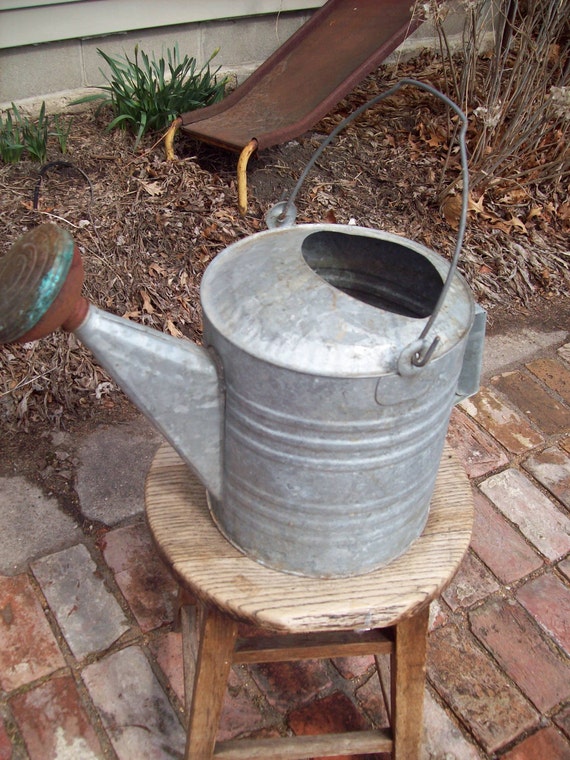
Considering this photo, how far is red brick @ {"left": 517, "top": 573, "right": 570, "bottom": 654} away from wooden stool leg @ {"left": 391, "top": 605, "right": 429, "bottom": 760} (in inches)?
23.4

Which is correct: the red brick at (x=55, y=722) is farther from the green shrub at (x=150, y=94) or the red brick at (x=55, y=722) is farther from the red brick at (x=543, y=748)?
the green shrub at (x=150, y=94)

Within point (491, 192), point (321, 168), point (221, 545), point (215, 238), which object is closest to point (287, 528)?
point (221, 545)

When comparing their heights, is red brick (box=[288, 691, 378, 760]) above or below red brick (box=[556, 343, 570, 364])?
below

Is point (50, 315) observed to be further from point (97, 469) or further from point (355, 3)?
point (355, 3)

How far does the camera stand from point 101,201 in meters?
2.96

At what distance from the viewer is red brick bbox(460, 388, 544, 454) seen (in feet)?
8.50

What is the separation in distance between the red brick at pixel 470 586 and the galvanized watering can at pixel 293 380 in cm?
77

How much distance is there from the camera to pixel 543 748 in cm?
171

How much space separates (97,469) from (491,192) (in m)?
2.50

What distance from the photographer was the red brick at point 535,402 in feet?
8.83

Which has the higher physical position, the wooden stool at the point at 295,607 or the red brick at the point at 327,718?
the wooden stool at the point at 295,607

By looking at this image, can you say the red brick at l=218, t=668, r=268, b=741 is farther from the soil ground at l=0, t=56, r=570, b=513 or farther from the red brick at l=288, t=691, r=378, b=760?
the soil ground at l=0, t=56, r=570, b=513

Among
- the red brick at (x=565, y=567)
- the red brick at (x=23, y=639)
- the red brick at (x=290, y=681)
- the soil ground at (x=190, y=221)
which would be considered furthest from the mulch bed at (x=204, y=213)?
the red brick at (x=565, y=567)

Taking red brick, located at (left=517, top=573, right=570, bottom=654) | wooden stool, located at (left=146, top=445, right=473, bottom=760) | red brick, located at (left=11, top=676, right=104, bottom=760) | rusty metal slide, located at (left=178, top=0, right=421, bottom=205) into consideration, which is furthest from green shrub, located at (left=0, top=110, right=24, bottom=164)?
red brick, located at (left=517, top=573, right=570, bottom=654)
